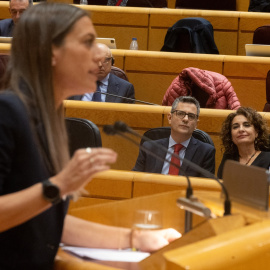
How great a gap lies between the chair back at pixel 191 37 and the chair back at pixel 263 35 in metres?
0.22

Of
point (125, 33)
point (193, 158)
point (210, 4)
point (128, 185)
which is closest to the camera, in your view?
point (128, 185)

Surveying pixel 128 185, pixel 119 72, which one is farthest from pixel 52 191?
pixel 119 72

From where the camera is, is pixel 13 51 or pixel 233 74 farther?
pixel 233 74

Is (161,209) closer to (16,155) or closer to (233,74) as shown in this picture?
(16,155)

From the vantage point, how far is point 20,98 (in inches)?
24.5

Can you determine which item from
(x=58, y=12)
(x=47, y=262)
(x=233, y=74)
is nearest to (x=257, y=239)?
(x=47, y=262)

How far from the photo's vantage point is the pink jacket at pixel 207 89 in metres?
2.34

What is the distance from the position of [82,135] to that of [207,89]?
77 centimetres

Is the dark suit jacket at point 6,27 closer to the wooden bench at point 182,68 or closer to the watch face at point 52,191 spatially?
the wooden bench at point 182,68

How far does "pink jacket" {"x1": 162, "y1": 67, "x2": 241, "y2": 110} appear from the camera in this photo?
234 cm

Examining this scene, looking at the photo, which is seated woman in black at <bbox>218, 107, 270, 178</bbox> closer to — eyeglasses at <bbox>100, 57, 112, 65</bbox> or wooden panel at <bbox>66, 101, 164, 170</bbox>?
wooden panel at <bbox>66, 101, 164, 170</bbox>

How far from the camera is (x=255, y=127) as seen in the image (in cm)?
189

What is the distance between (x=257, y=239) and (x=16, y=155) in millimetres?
286

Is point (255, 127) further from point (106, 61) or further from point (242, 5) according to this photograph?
point (242, 5)
